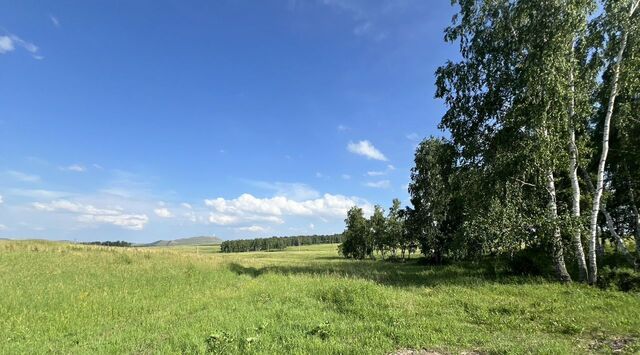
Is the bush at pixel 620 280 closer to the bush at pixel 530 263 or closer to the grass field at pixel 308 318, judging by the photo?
the grass field at pixel 308 318

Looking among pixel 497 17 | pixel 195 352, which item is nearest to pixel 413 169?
pixel 497 17

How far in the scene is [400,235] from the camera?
213ft

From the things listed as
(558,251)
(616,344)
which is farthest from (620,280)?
(616,344)

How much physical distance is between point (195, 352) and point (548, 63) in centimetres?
1998

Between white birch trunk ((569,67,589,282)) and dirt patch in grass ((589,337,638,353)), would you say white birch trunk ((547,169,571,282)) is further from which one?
dirt patch in grass ((589,337,638,353))

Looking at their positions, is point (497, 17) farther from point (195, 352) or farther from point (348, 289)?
point (195, 352)

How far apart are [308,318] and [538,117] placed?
1553 centimetres

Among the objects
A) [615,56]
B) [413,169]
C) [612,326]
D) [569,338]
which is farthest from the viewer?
[413,169]

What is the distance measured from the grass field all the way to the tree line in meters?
2.93

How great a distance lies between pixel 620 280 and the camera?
17297 millimetres

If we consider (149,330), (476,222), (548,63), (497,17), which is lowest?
(149,330)

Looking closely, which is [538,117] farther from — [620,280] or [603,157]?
[620,280]

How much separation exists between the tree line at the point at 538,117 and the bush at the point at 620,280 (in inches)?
22.8

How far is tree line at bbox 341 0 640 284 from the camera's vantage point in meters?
19.0
